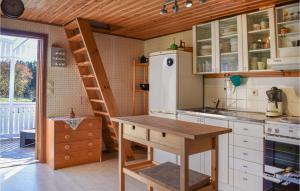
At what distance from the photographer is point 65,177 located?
346 centimetres

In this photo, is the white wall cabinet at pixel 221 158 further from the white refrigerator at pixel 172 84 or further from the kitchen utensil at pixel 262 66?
the kitchen utensil at pixel 262 66

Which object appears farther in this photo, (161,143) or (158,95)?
(158,95)

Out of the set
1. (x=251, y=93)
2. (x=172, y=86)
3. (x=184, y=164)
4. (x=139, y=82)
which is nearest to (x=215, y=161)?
(x=184, y=164)

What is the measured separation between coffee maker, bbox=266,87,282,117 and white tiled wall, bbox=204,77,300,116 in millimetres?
140

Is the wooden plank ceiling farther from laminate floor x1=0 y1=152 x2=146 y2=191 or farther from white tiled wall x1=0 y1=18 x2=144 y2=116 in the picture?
laminate floor x1=0 y1=152 x2=146 y2=191

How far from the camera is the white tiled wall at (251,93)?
9.84 feet

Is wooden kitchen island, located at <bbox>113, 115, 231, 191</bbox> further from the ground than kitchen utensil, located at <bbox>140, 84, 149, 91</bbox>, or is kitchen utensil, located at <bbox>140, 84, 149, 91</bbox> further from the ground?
kitchen utensil, located at <bbox>140, 84, 149, 91</bbox>

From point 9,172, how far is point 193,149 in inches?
120

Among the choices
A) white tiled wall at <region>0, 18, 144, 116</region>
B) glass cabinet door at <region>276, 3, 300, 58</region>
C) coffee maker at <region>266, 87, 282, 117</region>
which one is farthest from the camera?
white tiled wall at <region>0, 18, 144, 116</region>

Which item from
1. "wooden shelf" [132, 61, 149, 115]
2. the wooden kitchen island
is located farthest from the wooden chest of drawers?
the wooden kitchen island

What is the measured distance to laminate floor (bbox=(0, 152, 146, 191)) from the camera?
3.10m

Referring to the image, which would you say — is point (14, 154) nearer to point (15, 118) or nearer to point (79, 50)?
point (15, 118)

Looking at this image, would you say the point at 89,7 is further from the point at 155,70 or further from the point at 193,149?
the point at 193,149

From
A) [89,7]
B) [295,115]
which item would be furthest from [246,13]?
[89,7]
